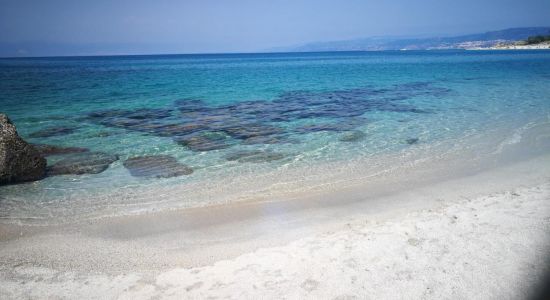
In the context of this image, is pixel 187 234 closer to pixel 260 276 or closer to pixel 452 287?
pixel 260 276

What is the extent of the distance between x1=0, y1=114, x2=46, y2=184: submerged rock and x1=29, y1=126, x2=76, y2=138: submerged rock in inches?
223

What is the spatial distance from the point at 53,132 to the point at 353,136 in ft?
40.9

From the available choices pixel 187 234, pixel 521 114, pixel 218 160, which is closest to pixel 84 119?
pixel 218 160

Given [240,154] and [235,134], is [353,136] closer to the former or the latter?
[240,154]

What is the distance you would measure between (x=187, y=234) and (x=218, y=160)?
4.15 m

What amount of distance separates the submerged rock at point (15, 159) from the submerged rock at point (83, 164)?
1.63 feet

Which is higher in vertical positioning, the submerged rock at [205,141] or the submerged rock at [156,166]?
the submerged rock at [205,141]

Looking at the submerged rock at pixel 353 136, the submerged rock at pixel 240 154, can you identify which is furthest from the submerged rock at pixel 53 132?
the submerged rock at pixel 353 136

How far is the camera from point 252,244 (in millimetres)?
5145

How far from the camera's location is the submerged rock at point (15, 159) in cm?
→ 766

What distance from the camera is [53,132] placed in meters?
13.5

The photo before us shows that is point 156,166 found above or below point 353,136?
below

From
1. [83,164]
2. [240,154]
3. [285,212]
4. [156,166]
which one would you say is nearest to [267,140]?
[240,154]

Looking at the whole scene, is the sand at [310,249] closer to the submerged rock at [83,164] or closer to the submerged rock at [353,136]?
the submerged rock at [83,164]
